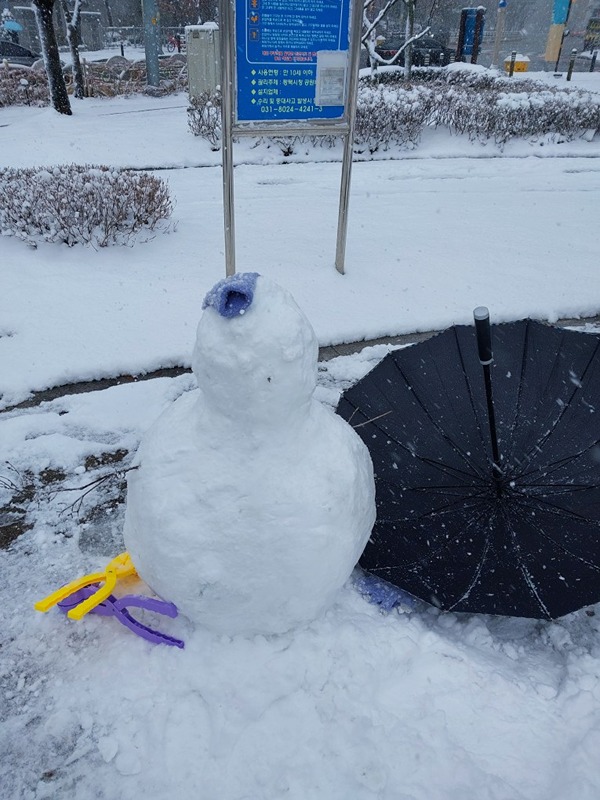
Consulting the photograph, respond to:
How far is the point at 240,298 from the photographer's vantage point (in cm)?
163

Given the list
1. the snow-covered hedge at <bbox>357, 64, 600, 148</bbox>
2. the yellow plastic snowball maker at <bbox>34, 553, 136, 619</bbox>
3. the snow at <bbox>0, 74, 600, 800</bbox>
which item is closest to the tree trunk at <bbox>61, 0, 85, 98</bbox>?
the snow-covered hedge at <bbox>357, 64, 600, 148</bbox>

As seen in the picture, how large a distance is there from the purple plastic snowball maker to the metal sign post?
3.00m

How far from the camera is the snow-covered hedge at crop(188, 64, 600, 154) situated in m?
9.51

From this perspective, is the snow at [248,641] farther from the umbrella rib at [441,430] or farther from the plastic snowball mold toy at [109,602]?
the umbrella rib at [441,430]

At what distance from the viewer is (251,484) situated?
6.00ft

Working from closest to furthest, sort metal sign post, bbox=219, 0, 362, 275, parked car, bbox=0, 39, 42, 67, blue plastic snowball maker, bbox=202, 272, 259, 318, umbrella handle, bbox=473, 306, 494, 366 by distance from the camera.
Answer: blue plastic snowball maker, bbox=202, 272, 259, 318, umbrella handle, bbox=473, 306, 494, 366, metal sign post, bbox=219, 0, 362, 275, parked car, bbox=0, 39, 42, 67

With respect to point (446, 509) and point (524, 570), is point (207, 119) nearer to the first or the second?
point (446, 509)

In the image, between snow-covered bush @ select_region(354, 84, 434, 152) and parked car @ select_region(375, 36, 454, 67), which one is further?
parked car @ select_region(375, 36, 454, 67)

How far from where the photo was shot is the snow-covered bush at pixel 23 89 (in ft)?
44.5

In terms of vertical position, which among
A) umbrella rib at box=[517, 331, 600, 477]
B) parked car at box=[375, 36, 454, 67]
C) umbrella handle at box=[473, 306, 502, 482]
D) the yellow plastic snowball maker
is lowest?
the yellow plastic snowball maker

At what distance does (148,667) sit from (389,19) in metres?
43.7

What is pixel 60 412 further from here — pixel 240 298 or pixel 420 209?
pixel 420 209

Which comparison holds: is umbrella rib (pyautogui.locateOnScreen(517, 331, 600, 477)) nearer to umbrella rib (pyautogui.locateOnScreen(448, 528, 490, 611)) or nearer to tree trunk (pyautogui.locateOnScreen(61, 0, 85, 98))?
umbrella rib (pyautogui.locateOnScreen(448, 528, 490, 611))

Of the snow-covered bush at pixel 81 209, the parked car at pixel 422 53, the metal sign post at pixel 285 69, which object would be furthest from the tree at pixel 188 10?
the metal sign post at pixel 285 69
